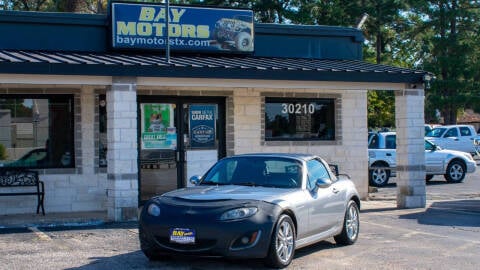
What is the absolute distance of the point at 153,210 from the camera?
798cm

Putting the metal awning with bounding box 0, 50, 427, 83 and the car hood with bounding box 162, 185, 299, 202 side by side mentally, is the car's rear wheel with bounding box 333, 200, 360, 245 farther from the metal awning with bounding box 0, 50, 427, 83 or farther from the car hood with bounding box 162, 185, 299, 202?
the metal awning with bounding box 0, 50, 427, 83

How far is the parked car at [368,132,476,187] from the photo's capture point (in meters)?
21.2

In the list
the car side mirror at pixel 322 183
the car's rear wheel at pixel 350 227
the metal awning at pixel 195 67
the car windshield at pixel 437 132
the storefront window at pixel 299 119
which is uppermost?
the metal awning at pixel 195 67

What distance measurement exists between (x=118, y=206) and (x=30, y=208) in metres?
2.66

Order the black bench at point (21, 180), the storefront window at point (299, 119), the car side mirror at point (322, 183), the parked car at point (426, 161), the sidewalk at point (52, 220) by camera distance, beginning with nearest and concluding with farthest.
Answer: the car side mirror at point (322, 183) → the sidewalk at point (52, 220) → the black bench at point (21, 180) → the storefront window at point (299, 119) → the parked car at point (426, 161)

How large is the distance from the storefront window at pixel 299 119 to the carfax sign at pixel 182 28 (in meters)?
1.60

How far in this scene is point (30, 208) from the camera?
13891 millimetres

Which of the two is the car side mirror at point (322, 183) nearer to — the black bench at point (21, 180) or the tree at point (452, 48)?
the black bench at point (21, 180)

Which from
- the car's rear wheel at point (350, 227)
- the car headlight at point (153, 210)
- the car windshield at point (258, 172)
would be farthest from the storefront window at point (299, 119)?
the car headlight at point (153, 210)

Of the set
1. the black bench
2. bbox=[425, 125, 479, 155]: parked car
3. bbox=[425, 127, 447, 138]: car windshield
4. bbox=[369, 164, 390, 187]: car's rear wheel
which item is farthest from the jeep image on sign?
bbox=[425, 127, 447, 138]: car windshield

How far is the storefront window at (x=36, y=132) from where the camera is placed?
1397cm

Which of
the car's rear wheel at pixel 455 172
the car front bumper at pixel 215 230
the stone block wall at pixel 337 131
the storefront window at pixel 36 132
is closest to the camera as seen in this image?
the car front bumper at pixel 215 230

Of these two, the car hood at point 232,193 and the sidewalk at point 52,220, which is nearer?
the car hood at point 232,193

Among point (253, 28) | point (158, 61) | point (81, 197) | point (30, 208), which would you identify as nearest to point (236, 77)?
point (158, 61)
